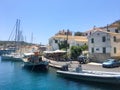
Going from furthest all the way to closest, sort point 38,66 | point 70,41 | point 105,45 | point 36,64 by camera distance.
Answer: point 70,41 → point 105,45 → point 38,66 → point 36,64

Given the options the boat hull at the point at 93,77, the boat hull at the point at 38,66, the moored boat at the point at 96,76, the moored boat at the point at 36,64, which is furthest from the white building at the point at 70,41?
the moored boat at the point at 96,76

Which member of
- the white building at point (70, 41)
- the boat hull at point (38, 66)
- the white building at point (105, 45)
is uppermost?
the white building at point (70, 41)

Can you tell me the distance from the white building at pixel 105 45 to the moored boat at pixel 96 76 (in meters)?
18.6

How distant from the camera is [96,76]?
43.5 metres

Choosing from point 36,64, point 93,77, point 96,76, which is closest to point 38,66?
point 36,64

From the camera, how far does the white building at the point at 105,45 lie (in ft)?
215

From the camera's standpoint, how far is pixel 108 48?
65.8m

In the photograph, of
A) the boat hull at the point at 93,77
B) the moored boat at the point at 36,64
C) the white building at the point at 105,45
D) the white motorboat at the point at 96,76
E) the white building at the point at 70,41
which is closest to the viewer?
the boat hull at the point at 93,77

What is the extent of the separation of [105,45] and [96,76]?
24.1 m

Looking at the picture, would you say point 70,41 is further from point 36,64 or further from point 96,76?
point 96,76

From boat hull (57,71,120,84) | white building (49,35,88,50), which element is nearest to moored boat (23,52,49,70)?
boat hull (57,71,120,84)

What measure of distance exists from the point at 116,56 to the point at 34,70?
64.6ft

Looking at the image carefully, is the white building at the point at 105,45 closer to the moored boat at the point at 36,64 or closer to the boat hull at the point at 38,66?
the boat hull at the point at 38,66

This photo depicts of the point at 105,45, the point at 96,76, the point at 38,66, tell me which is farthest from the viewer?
the point at 105,45
